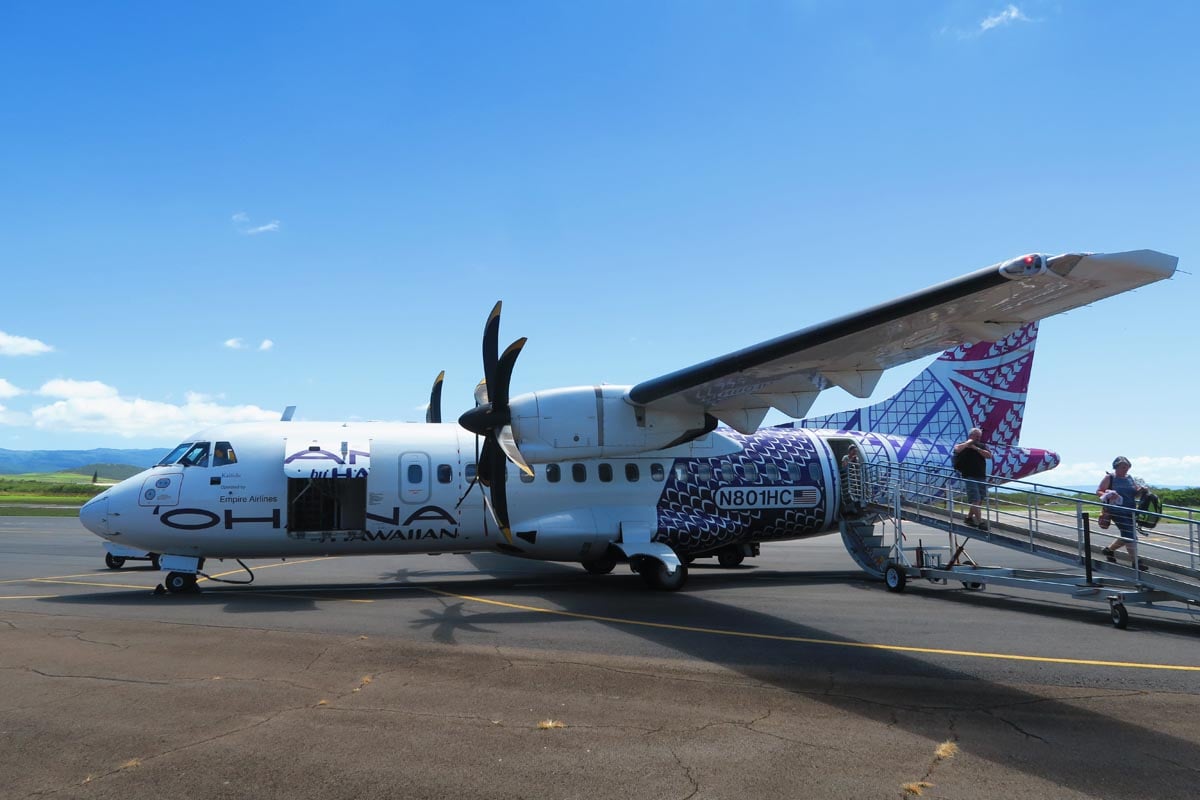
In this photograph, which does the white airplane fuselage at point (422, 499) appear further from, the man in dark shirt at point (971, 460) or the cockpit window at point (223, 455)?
the man in dark shirt at point (971, 460)

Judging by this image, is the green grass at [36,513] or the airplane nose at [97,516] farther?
the green grass at [36,513]

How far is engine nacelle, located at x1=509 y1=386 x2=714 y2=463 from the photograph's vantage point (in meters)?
12.6

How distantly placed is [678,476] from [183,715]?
1053cm

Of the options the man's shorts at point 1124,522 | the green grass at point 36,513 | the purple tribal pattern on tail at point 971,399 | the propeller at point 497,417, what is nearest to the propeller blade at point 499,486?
the propeller at point 497,417

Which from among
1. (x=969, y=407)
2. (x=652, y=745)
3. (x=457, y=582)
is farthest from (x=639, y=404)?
(x=969, y=407)

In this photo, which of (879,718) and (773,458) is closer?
(879,718)

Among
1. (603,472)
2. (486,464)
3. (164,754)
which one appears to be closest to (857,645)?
(603,472)

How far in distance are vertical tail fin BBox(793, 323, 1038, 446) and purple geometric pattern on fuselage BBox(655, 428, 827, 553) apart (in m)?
4.11

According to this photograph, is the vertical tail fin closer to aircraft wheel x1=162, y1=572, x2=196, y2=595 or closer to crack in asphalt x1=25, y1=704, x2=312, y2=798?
aircraft wheel x1=162, y1=572, x2=196, y2=595

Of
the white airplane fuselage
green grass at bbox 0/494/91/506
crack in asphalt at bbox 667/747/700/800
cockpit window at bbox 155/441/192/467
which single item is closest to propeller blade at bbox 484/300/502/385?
the white airplane fuselage

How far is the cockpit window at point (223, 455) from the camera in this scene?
553 inches

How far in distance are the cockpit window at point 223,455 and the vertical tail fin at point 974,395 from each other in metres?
15.3

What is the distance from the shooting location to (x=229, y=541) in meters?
13.8

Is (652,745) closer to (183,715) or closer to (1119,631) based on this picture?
(183,715)
